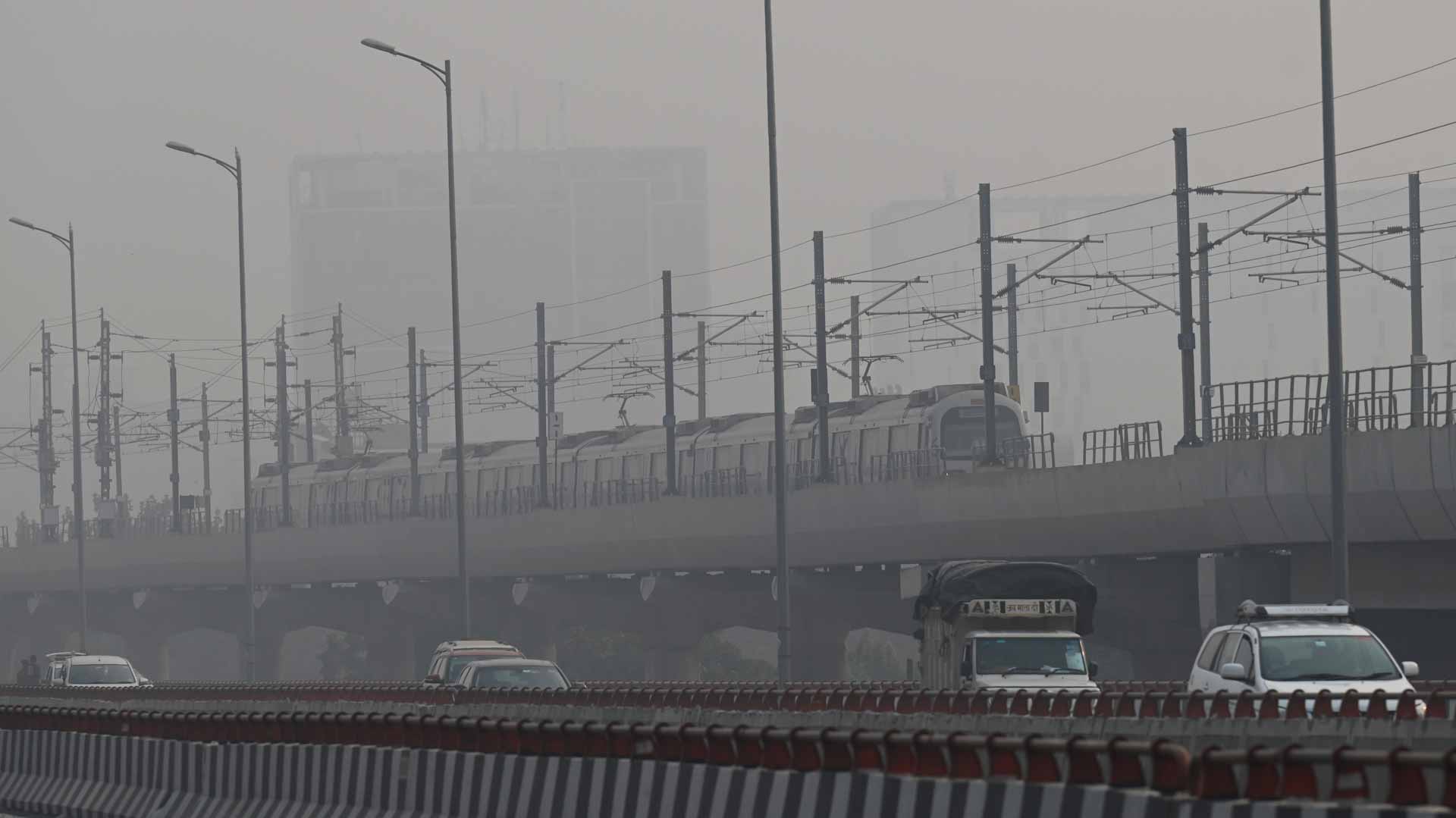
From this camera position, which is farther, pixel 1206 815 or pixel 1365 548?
pixel 1365 548

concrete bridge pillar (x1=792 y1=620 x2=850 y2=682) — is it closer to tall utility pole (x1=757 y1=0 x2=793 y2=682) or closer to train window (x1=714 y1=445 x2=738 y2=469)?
train window (x1=714 y1=445 x2=738 y2=469)

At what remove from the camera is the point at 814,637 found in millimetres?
74438

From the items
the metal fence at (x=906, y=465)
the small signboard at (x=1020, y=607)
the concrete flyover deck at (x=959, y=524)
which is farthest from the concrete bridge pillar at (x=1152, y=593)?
the small signboard at (x=1020, y=607)

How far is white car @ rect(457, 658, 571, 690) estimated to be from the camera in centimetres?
3325

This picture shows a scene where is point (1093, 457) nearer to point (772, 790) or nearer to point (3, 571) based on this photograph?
point (772, 790)

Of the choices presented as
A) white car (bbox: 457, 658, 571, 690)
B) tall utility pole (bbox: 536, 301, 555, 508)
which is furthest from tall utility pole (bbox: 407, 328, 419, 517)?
white car (bbox: 457, 658, 571, 690)

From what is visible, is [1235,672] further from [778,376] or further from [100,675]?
[100,675]

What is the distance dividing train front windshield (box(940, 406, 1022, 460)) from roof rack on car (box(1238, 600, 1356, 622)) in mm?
33946

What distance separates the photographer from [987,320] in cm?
4978

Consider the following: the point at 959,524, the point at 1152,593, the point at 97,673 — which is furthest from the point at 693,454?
the point at 97,673

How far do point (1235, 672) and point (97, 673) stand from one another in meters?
30.5

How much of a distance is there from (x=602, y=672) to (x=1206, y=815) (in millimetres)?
115521

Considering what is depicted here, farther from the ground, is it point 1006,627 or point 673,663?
point 1006,627

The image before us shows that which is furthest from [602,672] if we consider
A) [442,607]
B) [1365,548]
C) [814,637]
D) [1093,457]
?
[1365,548]
